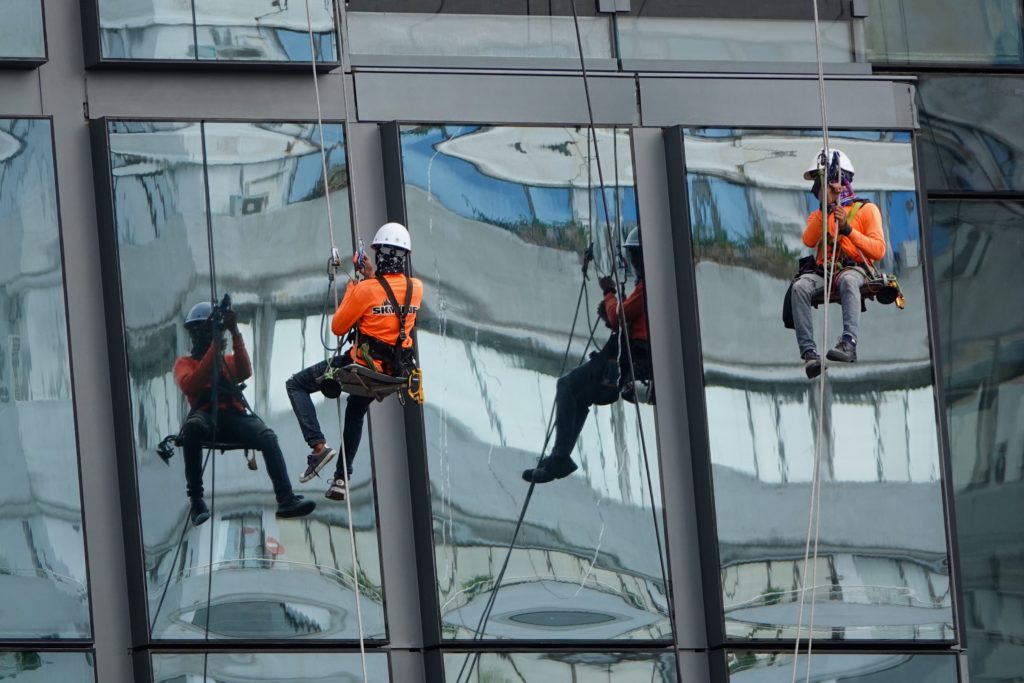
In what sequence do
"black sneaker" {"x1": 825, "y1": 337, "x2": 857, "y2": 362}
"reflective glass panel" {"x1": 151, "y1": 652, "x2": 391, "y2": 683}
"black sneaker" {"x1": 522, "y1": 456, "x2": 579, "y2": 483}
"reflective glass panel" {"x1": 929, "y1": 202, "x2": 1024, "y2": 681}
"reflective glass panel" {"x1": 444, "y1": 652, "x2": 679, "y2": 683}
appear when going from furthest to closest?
"reflective glass panel" {"x1": 929, "y1": 202, "x2": 1024, "y2": 681} → "black sneaker" {"x1": 522, "y1": 456, "x2": 579, "y2": 483} → "reflective glass panel" {"x1": 444, "y1": 652, "x2": 679, "y2": 683} → "reflective glass panel" {"x1": 151, "y1": 652, "x2": 391, "y2": 683} → "black sneaker" {"x1": 825, "y1": 337, "x2": 857, "y2": 362}

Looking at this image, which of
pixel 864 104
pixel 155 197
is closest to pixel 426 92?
pixel 155 197

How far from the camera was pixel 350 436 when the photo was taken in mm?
17938

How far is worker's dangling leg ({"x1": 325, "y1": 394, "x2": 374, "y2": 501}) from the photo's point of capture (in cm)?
1778

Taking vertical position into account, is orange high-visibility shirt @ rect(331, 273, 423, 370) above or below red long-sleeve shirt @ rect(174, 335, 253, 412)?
above

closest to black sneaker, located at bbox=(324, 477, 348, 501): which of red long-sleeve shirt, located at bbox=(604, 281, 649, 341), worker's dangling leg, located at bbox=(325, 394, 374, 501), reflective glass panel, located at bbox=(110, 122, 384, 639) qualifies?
worker's dangling leg, located at bbox=(325, 394, 374, 501)

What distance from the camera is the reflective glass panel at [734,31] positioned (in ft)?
64.8

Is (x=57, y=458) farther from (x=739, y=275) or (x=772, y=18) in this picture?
(x=772, y=18)

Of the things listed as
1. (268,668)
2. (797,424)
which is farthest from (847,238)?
(268,668)

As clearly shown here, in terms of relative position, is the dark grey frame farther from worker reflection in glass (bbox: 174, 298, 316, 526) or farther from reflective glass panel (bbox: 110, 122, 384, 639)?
worker reflection in glass (bbox: 174, 298, 316, 526)

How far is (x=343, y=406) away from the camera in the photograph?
18047 millimetres

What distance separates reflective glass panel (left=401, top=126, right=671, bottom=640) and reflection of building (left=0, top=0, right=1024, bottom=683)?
0.03m

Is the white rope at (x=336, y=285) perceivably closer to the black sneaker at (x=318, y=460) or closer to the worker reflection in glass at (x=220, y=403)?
the black sneaker at (x=318, y=460)

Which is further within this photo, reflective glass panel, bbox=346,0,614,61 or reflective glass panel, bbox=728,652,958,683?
reflective glass panel, bbox=346,0,614,61

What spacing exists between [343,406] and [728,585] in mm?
3510
